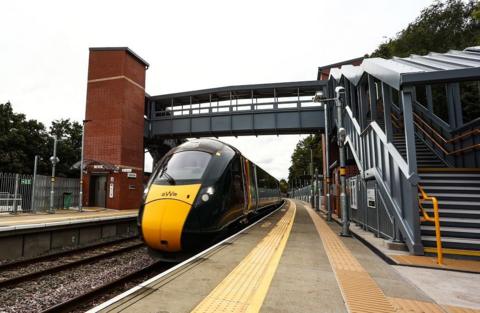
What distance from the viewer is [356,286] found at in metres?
4.27

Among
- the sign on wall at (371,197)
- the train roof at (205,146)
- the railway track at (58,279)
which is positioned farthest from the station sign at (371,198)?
the railway track at (58,279)

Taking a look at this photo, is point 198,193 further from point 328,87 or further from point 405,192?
point 328,87

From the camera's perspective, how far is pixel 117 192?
73.2 ft

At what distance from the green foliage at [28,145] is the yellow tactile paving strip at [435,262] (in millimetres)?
39351

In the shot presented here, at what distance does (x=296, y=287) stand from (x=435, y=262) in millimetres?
3388

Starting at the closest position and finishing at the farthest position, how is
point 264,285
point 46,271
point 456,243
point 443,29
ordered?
1. point 264,285
2. point 456,243
3. point 46,271
4. point 443,29

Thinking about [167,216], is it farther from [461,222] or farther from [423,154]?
[423,154]

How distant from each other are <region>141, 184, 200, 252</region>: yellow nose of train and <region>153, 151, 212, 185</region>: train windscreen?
382mm

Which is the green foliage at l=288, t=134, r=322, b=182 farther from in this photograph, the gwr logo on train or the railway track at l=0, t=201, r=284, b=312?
the gwr logo on train

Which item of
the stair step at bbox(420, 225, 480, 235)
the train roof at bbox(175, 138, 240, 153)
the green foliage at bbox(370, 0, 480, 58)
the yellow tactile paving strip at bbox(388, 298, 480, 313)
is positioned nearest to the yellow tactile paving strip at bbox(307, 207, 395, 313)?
the yellow tactile paving strip at bbox(388, 298, 480, 313)

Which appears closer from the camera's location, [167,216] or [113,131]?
[167,216]

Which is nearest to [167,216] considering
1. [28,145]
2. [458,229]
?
[458,229]

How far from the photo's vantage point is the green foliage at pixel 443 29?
750 inches

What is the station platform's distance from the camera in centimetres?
346
